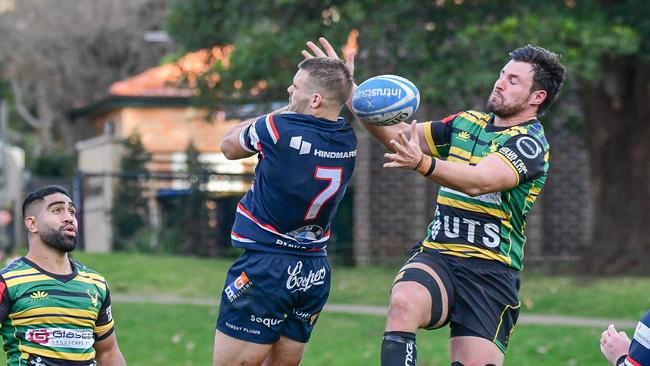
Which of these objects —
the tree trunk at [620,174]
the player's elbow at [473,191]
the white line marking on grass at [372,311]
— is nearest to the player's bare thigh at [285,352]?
the player's elbow at [473,191]

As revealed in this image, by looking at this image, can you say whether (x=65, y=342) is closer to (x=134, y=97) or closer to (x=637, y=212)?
(x=637, y=212)

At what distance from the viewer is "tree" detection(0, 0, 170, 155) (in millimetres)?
46312

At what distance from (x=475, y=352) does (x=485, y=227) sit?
0.76m

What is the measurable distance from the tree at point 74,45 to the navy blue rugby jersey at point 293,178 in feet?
125

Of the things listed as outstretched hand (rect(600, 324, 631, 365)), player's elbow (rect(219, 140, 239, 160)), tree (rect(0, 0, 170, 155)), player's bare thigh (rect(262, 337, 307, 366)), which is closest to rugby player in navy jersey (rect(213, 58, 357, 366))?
player's elbow (rect(219, 140, 239, 160))

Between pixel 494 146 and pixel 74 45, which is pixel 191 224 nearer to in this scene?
pixel 494 146

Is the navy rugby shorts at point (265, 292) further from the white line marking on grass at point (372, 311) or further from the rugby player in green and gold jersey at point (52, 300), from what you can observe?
the white line marking on grass at point (372, 311)

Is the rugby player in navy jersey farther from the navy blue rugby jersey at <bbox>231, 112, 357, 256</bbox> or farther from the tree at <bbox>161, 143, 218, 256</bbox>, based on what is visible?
the tree at <bbox>161, 143, 218, 256</bbox>

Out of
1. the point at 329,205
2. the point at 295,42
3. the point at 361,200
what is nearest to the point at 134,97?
the point at 361,200

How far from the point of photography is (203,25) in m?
21.8

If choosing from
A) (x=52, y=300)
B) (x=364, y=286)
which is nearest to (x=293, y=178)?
(x=52, y=300)

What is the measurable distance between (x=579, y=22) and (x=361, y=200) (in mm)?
9462

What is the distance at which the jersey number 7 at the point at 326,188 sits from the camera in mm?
7379

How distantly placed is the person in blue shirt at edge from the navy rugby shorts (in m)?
1.93
